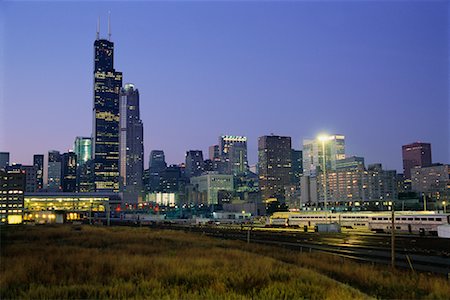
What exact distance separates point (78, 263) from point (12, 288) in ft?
27.2

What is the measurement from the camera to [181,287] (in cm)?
2105

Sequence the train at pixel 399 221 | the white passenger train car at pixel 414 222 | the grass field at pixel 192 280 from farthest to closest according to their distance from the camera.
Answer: the train at pixel 399 221 < the white passenger train car at pixel 414 222 < the grass field at pixel 192 280

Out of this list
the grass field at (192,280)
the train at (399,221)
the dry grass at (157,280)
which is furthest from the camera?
the train at (399,221)

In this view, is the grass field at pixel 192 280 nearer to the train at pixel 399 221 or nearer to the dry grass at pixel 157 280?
the dry grass at pixel 157 280

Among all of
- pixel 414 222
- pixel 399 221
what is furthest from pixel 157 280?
pixel 399 221

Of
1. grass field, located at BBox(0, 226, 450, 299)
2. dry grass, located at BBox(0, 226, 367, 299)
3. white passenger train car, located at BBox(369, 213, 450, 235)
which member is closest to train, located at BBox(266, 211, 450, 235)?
white passenger train car, located at BBox(369, 213, 450, 235)

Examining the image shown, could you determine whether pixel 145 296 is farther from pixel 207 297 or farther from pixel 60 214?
pixel 60 214

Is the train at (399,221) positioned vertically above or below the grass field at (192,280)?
below

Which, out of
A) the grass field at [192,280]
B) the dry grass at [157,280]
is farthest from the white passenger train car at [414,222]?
the dry grass at [157,280]

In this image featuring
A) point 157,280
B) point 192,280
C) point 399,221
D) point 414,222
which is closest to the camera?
point 157,280

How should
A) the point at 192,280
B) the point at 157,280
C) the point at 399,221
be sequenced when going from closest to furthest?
the point at 157,280 < the point at 192,280 < the point at 399,221

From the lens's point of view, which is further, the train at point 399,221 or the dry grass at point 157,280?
the train at point 399,221

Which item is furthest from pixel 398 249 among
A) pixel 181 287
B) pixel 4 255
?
pixel 4 255

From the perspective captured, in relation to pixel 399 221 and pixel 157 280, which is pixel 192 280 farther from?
pixel 399 221
